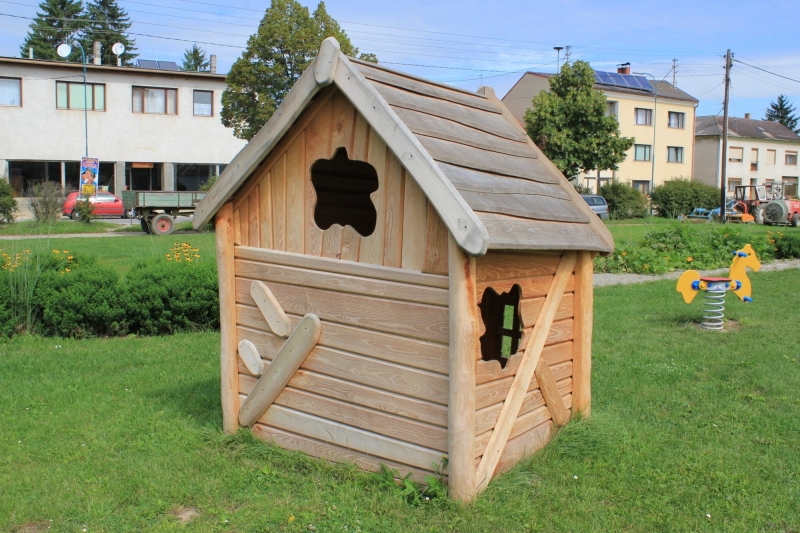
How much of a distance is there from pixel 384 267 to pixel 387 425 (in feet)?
2.91

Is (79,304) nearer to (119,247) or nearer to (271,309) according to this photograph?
(271,309)

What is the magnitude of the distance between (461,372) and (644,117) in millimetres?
48102

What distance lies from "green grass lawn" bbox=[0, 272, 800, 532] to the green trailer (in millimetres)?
16523

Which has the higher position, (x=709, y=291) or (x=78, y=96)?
(x=78, y=96)

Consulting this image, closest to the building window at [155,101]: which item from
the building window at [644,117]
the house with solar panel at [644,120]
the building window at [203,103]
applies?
the building window at [203,103]

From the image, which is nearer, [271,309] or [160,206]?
[271,309]

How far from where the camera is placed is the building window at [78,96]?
119ft

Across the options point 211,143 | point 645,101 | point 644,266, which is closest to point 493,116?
point 644,266

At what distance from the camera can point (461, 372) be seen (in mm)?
3662

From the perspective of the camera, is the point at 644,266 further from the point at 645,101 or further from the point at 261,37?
the point at 645,101

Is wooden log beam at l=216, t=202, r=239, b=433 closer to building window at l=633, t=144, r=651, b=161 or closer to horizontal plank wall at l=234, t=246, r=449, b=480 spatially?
horizontal plank wall at l=234, t=246, r=449, b=480

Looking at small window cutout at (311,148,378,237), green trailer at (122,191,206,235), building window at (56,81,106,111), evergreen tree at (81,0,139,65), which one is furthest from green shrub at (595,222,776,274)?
evergreen tree at (81,0,139,65)

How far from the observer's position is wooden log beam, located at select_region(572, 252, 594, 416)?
15.5 ft

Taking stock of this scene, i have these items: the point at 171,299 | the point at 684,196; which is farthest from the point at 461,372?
the point at 684,196
